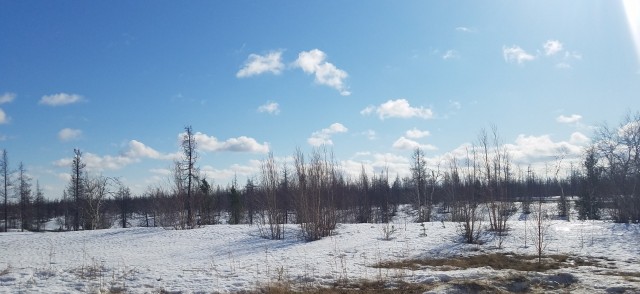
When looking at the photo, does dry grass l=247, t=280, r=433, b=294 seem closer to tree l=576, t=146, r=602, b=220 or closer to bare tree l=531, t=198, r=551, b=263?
bare tree l=531, t=198, r=551, b=263

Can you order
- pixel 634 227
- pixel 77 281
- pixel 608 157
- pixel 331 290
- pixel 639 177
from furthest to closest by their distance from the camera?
pixel 608 157 → pixel 639 177 → pixel 634 227 → pixel 77 281 → pixel 331 290

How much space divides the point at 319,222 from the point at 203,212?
15.5 m

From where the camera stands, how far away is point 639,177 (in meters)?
30.5

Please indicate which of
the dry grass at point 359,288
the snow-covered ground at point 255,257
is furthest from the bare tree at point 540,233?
the dry grass at point 359,288

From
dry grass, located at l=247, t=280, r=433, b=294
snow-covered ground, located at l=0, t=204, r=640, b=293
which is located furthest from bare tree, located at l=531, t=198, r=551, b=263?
dry grass, located at l=247, t=280, r=433, b=294

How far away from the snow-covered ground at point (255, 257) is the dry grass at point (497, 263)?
58 centimetres

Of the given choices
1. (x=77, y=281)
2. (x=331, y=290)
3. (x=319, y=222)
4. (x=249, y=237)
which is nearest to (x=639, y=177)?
(x=319, y=222)

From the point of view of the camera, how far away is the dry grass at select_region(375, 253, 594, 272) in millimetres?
12711

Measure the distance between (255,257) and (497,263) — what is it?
768cm

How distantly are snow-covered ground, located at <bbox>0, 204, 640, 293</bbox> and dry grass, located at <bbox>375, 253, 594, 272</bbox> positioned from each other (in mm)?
575

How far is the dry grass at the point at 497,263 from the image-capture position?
12.7 meters

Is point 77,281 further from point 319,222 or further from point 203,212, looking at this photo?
point 203,212

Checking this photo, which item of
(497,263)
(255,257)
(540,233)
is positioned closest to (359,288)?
(497,263)

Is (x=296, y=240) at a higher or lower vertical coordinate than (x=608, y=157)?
lower
